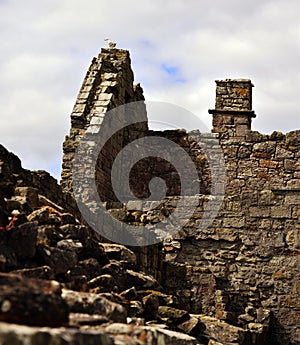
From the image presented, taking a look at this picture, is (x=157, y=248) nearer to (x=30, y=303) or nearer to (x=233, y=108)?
(x=30, y=303)

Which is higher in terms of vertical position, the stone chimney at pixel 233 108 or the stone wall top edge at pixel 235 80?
the stone wall top edge at pixel 235 80

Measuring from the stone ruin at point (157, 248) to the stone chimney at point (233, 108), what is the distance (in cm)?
2

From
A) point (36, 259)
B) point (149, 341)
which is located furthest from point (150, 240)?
point (149, 341)

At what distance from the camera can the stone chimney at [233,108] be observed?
17.4 meters

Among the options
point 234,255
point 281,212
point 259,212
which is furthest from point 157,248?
point 281,212

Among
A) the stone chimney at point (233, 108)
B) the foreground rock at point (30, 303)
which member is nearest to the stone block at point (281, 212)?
the stone chimney at point (233, 108)

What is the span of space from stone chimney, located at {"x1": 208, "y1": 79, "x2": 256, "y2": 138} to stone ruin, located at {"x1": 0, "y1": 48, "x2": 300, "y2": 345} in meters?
0.02

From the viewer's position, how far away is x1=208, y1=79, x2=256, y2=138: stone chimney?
17375 millimetres

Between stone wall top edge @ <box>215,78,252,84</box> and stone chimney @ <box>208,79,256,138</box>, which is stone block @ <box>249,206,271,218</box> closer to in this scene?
stone chimney @ <box>208,79,256,138</box>

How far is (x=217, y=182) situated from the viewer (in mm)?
16984

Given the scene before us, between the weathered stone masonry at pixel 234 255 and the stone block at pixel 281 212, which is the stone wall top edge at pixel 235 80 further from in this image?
the stone block at pixel 281 212

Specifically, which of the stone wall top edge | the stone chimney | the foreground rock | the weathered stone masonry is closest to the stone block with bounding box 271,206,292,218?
the weathered stone masonry

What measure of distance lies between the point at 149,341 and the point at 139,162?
12.2 m

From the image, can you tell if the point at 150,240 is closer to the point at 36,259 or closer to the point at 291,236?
the point at 291,236
